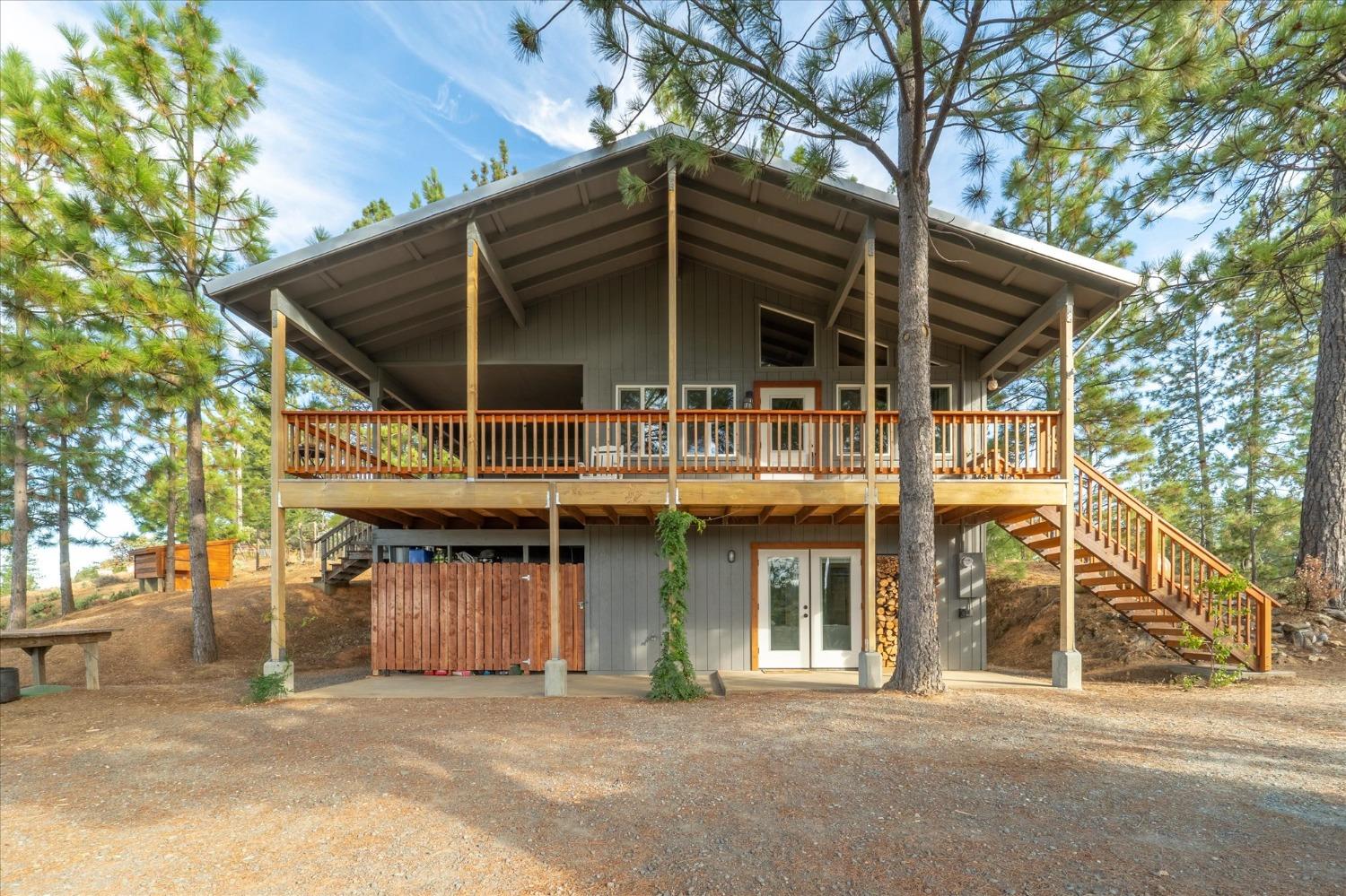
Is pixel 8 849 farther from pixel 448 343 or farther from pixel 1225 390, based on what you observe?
pixel 1225 390

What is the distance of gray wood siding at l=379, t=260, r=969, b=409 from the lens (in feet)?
35.9

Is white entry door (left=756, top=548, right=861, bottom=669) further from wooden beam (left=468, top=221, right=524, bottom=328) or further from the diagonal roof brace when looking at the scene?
the diagonal roof brace

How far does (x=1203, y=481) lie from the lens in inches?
772

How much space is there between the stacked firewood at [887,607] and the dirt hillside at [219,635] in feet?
30.7

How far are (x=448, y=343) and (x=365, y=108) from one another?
1463 centimetres

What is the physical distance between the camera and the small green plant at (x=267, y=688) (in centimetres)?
794

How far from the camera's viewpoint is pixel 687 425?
10.8m

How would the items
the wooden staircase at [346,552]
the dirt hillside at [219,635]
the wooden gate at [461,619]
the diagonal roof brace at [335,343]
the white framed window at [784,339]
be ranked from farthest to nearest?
the wooden staircase at [346,552], the dirt hillside at [219,635], the white framed window at [784,339], the wooden gate at [461,619], the diagonal roof brace at [335,343]

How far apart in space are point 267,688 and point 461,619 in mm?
2816

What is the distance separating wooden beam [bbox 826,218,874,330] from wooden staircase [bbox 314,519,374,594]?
11.2m

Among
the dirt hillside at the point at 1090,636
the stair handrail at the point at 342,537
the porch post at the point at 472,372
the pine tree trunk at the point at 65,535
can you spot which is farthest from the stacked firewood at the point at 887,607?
the pine tree trunk at the point at 65,535

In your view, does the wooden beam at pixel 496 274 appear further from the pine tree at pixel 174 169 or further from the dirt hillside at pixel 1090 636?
the dirt hillside at pixel 1090 636

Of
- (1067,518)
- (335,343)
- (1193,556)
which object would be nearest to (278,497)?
(335,343)

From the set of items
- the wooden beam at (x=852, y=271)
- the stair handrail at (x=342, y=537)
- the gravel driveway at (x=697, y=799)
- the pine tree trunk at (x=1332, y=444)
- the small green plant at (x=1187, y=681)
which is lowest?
the small green plant at (x=1187, y=681)
